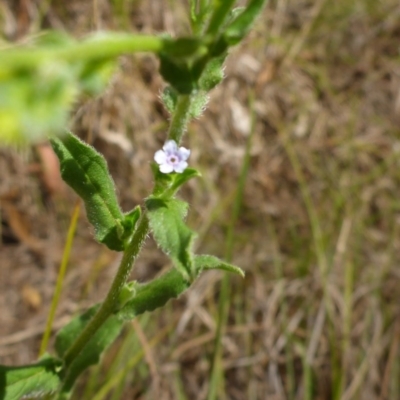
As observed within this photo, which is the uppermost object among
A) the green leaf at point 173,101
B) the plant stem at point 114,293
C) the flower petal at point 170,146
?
the green leaf at point 173,101

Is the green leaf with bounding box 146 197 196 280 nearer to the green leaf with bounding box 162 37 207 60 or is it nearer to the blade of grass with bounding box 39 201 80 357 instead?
the green leaf with bounding box 162 37 207 60

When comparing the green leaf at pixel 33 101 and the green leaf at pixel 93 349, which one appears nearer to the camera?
the green leaf at pixel 33 101

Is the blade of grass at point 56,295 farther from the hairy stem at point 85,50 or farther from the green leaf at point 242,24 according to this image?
the hairy stem at point 85,50

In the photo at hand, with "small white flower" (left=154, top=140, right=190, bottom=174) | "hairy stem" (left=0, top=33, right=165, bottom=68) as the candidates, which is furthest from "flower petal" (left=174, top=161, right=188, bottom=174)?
"hairy stem" (left=0, top=33, right=165, bottom=68)

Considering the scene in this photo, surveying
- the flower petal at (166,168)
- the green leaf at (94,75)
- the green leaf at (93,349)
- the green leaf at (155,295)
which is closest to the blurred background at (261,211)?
the green leaf at (93,349)

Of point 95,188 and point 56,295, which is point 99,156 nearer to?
point 95,188
